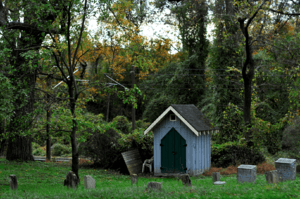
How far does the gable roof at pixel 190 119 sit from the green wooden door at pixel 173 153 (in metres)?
0.95

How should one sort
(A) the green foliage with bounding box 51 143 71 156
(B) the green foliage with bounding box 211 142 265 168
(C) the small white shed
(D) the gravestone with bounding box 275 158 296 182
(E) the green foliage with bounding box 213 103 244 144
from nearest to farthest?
1. (D) the gravestone with bounding box 275 158 296 182
2. (C) the small white shed
3. (B) the green foliage with bounding box 211 142 265 168
4. (E) the green foliage with bounding box 213 103 244 144
5. (A) the green foliage with bounding box 51 143 71 156

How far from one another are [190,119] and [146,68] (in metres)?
4.70

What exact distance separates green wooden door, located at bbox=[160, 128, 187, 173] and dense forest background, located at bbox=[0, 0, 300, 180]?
10.8ft

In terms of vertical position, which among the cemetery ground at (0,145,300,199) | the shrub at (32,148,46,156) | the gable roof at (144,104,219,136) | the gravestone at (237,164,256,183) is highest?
the gable roof at (144,104,219,136)

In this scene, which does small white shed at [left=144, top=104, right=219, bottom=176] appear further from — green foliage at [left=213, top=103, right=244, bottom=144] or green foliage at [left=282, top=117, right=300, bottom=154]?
green foliage at [left=282, top=117, right=300, bottom=154]

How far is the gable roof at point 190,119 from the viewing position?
14898 millimetres

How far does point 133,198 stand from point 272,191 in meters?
3.68

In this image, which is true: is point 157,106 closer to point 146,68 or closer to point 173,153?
point 173,153

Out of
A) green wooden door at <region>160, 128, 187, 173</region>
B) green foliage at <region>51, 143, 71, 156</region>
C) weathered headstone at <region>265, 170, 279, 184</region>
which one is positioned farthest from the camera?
green foliage at <region>51, 143, 71, 156</region>

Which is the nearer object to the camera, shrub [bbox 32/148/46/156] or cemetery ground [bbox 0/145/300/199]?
cemetery ground [bbox 0/145/300/199]

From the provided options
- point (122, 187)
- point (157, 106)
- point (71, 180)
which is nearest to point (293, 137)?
point (122, 187)

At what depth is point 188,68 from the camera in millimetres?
30172

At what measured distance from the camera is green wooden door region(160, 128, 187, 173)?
15234mm

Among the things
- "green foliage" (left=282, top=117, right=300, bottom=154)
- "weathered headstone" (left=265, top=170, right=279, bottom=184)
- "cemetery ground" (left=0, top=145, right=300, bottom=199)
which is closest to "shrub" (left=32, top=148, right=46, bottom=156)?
"cemetery ground" (left=0, top=145, right=300, bottom=199)
